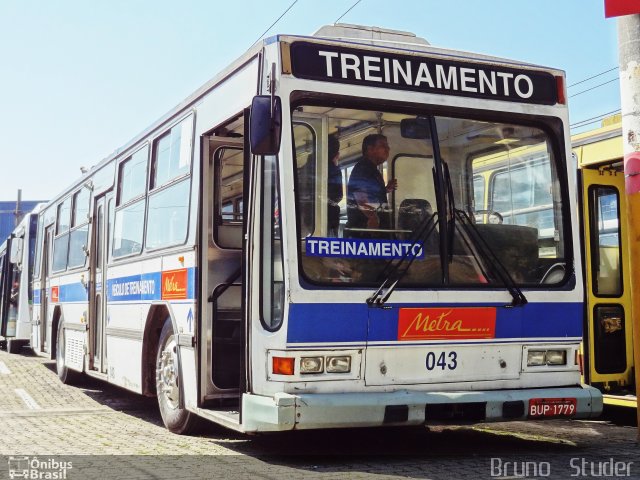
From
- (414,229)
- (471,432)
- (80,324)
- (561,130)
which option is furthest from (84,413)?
(561,130)

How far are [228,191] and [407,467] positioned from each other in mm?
3055

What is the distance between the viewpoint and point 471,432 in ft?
27.5

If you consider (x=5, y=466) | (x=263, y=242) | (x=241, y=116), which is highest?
(x=241, y=116)

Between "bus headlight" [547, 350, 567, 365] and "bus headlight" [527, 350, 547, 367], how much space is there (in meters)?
0.06

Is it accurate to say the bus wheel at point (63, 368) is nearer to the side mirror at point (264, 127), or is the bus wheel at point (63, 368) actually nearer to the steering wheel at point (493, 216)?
the side mirror at point (264, 127)

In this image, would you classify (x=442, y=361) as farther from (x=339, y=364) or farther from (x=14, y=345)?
(x=14, y=345)

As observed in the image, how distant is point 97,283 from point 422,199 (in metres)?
6.14

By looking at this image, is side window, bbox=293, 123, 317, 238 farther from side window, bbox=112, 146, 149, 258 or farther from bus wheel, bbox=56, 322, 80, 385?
bus wheel, bbox=56, 322, 80, 385

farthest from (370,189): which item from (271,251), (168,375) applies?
(168,375)

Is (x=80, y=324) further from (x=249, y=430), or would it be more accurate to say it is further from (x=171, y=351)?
(x=249, y=430)

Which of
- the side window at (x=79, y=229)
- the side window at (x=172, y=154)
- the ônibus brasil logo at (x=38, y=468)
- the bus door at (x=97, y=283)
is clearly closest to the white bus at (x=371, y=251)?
the side window at (x=172, y=154)

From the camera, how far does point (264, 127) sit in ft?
19.8

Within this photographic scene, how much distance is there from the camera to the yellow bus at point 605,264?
9.09 m

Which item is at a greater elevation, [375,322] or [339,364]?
[375,322]
